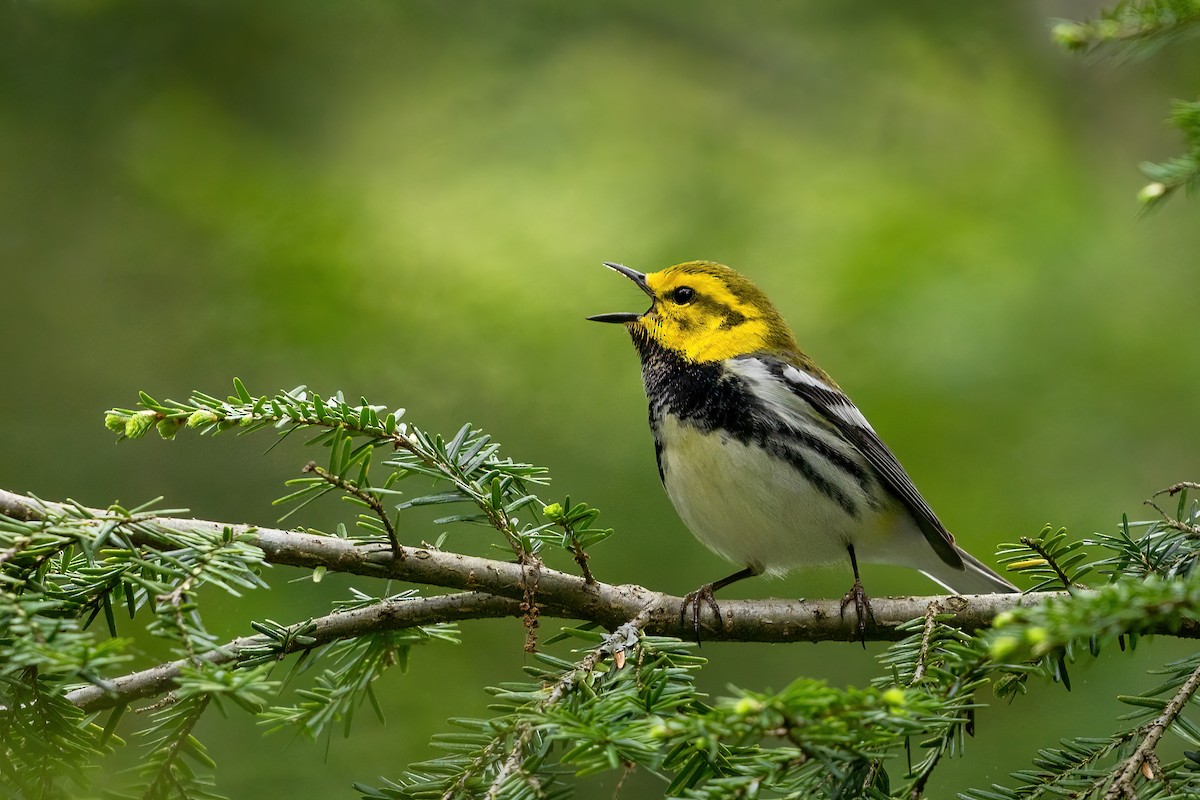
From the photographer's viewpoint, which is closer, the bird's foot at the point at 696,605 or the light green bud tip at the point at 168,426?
the light green bud tip at the point at 168,426

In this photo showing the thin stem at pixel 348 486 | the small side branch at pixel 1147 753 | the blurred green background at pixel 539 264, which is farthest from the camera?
the blurred green background at pixel 539 264

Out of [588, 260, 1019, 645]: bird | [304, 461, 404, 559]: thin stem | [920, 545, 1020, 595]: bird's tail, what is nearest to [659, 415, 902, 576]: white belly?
[588, 260, 1019, 645]: bird

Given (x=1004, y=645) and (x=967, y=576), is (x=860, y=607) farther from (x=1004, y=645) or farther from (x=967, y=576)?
(x=1004, y=645)

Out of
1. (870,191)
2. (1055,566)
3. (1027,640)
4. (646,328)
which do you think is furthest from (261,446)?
(1027,640)

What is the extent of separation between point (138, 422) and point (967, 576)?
2.54m

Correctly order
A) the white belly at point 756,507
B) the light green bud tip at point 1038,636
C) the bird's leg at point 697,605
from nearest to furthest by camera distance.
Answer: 1. the light green bud tip at point 1038,636
2. the bird's leg at point 697,605
3. the white belly at point 756,507

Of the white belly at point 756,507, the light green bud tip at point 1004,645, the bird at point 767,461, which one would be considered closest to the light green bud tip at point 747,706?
the light green bud tip at point 1004,645

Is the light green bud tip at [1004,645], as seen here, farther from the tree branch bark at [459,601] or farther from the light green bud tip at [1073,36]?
the light green bud tip at [1073,36]

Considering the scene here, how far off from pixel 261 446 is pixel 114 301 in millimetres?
1083

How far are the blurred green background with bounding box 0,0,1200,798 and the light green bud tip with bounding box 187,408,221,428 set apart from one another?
5.34 feet

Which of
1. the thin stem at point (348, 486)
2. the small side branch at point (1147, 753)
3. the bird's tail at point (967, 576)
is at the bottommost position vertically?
the small side branch at point (1147, 753)

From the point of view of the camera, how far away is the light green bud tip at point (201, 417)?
185cm

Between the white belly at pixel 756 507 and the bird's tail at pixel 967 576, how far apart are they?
0.21 m

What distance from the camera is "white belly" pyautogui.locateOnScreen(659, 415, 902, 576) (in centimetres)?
310
